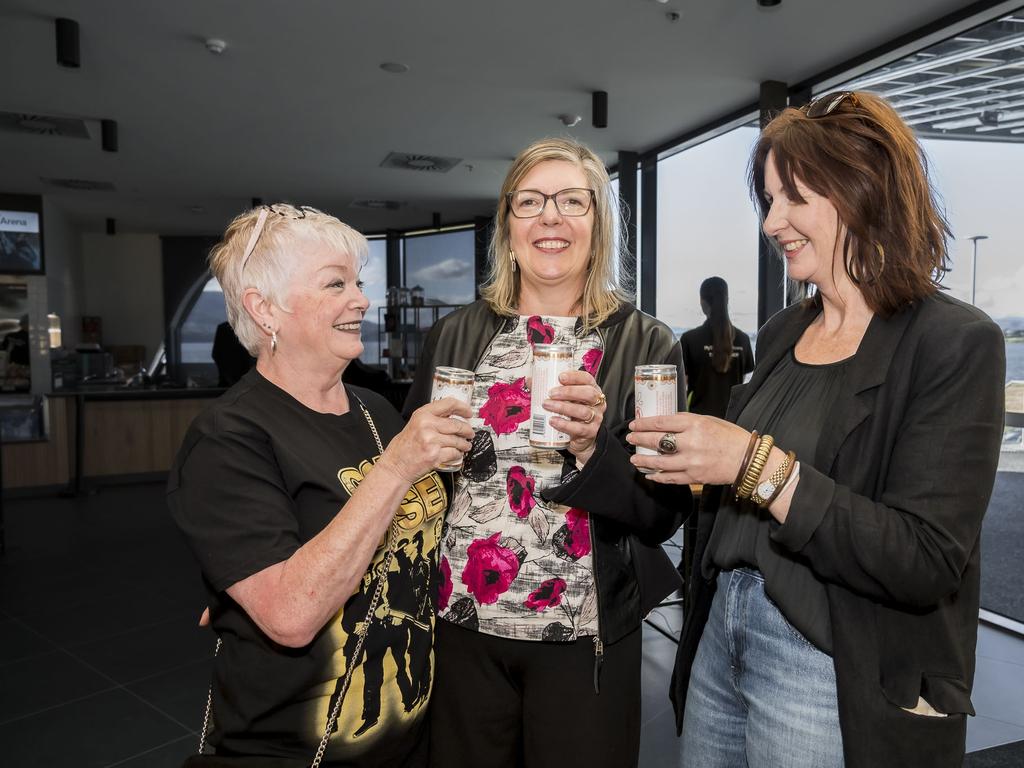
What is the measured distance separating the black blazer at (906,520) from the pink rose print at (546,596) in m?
0.49

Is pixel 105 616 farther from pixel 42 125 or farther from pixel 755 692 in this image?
pixel 42 125

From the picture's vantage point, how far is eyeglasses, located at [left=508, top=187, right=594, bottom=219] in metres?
1.54

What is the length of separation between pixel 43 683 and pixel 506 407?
115 inches

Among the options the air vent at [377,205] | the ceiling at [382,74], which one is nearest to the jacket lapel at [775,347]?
the ceiling at [382,74]

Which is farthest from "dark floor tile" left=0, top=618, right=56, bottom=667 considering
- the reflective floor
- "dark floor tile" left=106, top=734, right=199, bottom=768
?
"dark floor tile" left=106, top=734, right=199, bottom=768

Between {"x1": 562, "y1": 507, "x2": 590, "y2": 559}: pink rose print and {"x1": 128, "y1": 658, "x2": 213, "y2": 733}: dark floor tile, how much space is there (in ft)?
6.98

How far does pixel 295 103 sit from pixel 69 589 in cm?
375

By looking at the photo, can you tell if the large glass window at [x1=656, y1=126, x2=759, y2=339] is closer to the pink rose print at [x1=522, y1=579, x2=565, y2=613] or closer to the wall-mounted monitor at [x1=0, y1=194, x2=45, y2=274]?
the pink rose print at [x1=522, y1=579, x2=565, y2=613]

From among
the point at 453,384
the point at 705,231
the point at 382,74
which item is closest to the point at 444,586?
the point at 453,384

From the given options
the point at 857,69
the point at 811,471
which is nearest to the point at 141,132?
the point at 857,69

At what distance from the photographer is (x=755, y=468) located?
1.02 metres

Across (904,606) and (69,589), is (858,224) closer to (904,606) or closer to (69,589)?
(904,606)

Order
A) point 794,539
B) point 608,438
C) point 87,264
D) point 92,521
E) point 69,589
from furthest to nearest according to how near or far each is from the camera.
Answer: point 87,264
point 92,521
point 69,589
point 608,438
point 794,539

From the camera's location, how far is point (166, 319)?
38.1 ft
